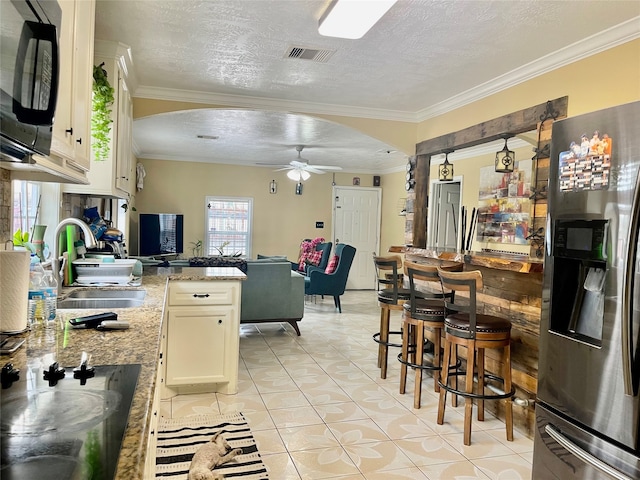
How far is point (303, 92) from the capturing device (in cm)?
407

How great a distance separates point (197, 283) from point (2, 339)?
1.74m

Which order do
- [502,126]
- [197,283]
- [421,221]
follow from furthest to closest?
[421,221] < [502,126] < [197,283]

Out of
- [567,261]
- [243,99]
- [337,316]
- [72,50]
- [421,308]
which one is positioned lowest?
[337,316]

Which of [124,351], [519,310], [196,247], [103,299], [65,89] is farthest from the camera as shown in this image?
[196,247]

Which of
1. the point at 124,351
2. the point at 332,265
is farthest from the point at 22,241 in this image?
the point at 332,265

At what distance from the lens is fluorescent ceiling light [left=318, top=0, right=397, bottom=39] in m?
2.23

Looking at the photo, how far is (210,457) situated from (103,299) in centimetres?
106

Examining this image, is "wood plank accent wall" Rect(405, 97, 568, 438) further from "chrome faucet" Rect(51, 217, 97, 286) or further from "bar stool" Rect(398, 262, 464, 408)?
"chrome faucet" Rect(51, 217, 97, 286)

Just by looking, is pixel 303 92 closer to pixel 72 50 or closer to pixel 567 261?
pixel 72 50

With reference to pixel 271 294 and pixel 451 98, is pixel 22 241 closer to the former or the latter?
pixel 271 294

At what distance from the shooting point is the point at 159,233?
7.73m

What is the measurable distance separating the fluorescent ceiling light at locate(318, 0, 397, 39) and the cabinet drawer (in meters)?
1.88

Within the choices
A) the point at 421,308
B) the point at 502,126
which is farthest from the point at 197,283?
the point at 502,126

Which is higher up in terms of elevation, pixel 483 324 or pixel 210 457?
pixel 483 324
